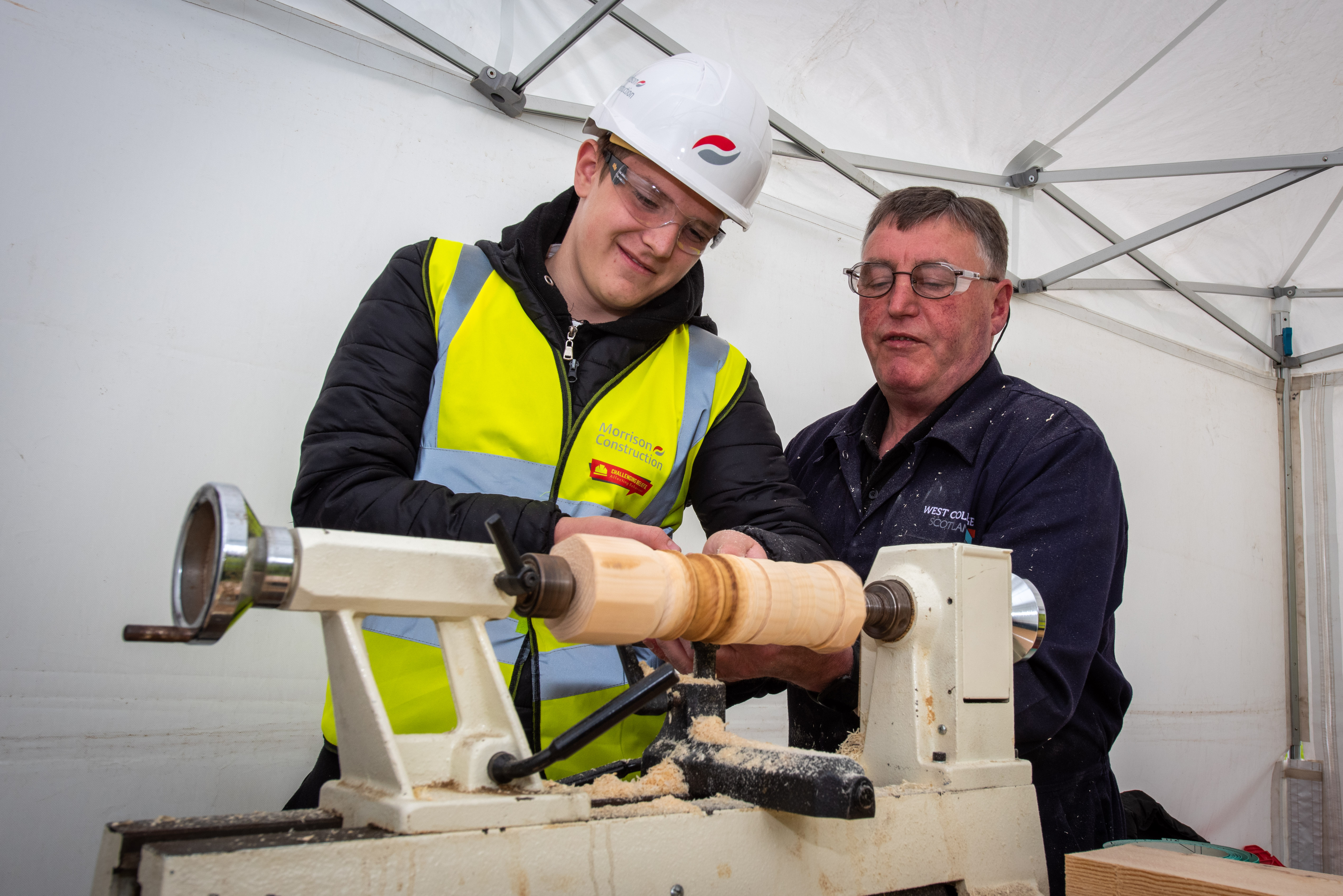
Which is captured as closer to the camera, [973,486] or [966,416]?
[973,486]

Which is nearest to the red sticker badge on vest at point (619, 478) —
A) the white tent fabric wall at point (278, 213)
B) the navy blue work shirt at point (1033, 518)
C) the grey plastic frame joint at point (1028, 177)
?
the navy blue work shirt at point (1033, 518)

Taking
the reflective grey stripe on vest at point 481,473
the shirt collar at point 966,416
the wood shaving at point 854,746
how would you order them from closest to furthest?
the wood shaving at point 854,746 < the reflective grey stripe on vest at point 481,473 < the shirt collar at point 966,416

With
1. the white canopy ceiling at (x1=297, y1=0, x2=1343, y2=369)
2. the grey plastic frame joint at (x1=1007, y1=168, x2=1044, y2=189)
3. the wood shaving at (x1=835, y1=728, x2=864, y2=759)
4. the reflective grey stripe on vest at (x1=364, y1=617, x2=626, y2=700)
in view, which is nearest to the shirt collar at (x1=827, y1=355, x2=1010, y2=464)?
the wood shaving at (x1=835, y1=728, x2=864, y2=759)

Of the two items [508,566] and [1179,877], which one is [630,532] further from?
[1179,877]

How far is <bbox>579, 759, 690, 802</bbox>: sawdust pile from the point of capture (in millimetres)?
879

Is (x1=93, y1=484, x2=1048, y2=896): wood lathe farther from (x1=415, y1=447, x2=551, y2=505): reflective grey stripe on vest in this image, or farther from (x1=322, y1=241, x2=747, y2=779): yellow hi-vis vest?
(x1=415, y1=447, x2=551, y2=505): reflective grey stripe on vest

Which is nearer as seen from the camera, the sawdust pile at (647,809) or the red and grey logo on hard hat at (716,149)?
the sawdust pile at (647,809)

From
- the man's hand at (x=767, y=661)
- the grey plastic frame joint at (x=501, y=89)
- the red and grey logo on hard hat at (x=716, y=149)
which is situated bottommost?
the man's hand at (x=767, y=661)

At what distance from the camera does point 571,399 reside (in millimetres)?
1512

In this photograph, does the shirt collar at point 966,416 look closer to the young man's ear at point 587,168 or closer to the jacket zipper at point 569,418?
the jacket zipper at point 569,418

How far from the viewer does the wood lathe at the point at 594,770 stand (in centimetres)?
67

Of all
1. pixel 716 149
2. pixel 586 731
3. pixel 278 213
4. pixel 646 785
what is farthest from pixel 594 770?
pixel 278 213

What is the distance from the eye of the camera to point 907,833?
988 millimetres

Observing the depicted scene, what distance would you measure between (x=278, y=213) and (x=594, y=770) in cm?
165
